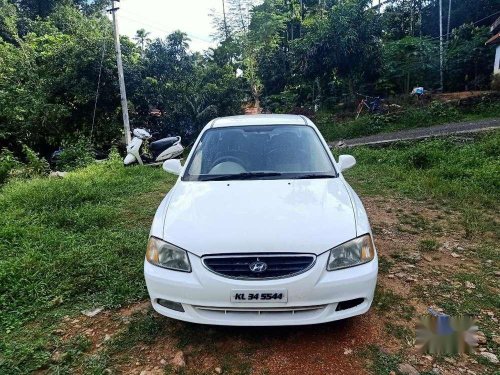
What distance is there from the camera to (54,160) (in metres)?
10.8

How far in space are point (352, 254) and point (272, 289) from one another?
0.55 m

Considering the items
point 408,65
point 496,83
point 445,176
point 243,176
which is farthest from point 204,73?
point 243,176

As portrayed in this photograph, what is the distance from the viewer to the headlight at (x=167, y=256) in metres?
2.20

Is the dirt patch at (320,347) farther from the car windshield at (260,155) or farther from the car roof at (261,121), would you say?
the car roof at (261,121)

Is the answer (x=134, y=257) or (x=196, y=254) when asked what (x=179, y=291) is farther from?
(x=134, y=257)

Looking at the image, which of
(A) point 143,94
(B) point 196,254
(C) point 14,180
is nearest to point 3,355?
(B) point 196,254

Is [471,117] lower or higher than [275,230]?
lower

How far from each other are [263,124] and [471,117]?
445 inches

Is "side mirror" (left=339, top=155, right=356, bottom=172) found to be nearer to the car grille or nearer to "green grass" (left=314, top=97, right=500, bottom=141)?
the car grille

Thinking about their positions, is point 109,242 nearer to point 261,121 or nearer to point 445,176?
point 261,121

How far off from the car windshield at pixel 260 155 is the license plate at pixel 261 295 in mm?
1139

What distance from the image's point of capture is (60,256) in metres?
3.62

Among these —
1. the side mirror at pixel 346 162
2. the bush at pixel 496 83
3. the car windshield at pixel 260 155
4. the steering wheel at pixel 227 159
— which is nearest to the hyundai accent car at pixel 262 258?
the car windshield at pixel 260 155

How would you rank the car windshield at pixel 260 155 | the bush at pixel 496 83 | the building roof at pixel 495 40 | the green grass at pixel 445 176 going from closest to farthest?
the car windshield at pixel 260 155
the green grass at pixel 445 176
the bush at pixel 496 83
the building roof at pixel 495 40
